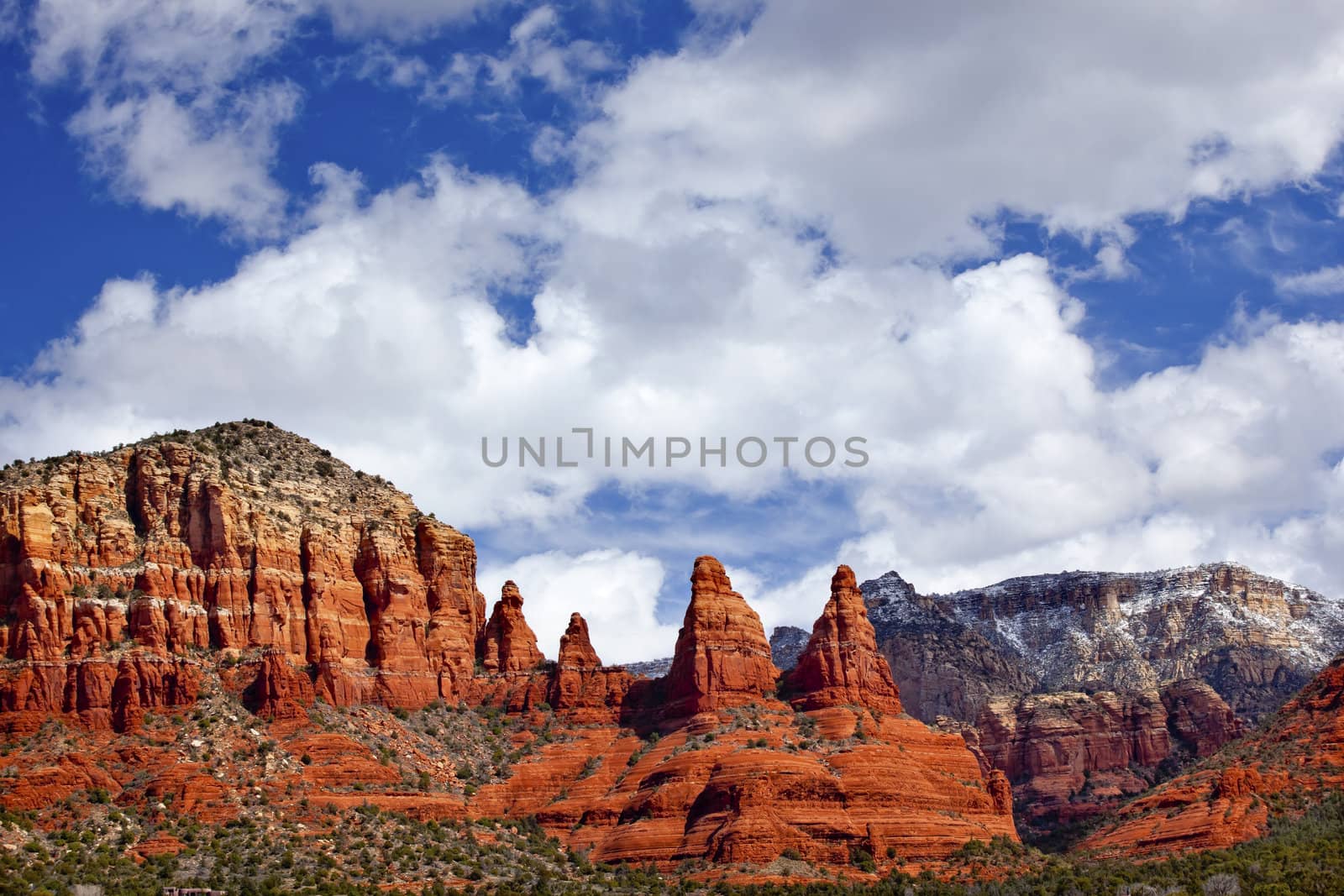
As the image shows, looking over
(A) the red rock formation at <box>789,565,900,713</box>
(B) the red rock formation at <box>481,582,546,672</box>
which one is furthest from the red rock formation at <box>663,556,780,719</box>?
(B) the red rock formation at <box>481,582,546,672</box>

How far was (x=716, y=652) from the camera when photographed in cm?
16612

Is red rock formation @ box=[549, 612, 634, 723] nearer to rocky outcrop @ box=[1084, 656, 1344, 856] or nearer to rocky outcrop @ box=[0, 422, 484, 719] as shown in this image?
rocky outcrop @ box=[0, 422, 484, 719]

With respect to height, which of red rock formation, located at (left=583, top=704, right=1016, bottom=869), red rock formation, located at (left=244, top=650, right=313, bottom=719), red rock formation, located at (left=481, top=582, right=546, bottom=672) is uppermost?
red rock formation, located at (left=481, top=582, right=546, bottom=672)

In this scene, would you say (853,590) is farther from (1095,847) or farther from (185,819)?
(185,819)

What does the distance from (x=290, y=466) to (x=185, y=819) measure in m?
45.4

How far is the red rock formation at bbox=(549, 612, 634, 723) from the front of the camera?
171 meters

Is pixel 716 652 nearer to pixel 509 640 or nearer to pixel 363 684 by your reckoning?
pixel 509 640

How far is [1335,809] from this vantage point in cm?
15825

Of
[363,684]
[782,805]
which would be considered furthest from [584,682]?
[782,805]

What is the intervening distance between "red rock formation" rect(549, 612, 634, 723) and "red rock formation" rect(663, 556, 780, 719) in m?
5.54

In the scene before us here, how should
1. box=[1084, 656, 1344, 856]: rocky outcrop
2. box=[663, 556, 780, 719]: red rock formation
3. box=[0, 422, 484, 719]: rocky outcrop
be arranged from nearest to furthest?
1. box=[0, 422, 484, 719]: rocky outcrop
2. box=[1084, 656, 1344, 856]: rocky outcrop
3. box=[663, 556, 780, 719]: red rock formation

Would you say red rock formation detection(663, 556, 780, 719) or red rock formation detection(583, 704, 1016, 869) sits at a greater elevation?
red rock formation detection(663, 556, 780, 719)

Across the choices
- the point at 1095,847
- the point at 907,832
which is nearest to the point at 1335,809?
the point at 1095,847

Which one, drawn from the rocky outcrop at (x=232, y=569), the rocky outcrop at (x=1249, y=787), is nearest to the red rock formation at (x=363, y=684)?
the rocky outcrop at (x=232, y=569)
